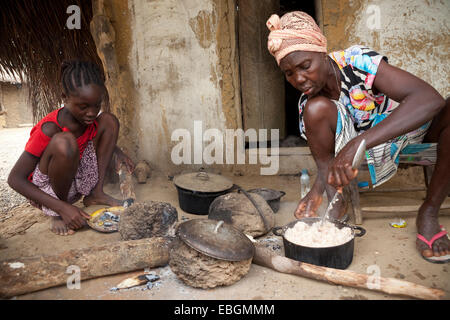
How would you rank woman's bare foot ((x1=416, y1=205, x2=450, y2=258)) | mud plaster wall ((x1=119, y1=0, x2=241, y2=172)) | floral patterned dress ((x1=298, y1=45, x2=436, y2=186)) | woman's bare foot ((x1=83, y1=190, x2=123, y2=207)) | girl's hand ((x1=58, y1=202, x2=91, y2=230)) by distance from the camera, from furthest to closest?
mud plaster wall ((x1=119, y1=0, x2=241, y2=172)) → woman's bare foot ((x1=83, y1=190, x2=123, y2=207)) → girl's hand ((x1=58, y1=202, x2=91, y2=230)) → floral patterned dress ((x1=298, y1=45, x2=436, y2=186)) → woman's bare foot ((x1=416, y1=205, x2=450, y2=258))

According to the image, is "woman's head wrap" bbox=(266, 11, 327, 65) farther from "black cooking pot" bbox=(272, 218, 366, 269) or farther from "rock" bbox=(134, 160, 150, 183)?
"rock" bbox=(134, 160, 150, 183)

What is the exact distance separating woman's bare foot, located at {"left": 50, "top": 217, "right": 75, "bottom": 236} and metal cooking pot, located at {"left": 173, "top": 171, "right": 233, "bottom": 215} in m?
0.91

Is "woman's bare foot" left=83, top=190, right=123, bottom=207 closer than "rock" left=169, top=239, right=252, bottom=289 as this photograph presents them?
No

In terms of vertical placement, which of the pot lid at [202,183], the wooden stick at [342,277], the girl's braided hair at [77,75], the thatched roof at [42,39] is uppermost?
the thatched roof at [42,39]

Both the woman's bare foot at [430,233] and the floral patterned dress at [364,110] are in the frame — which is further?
the floral patterned dress at [364,110]

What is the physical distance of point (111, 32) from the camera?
385 cm

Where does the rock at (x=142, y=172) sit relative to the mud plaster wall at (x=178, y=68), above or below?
below

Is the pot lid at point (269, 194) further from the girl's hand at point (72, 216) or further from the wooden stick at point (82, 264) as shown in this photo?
the girl's hand at point (72, 216)

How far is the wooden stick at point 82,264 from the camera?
1.79m

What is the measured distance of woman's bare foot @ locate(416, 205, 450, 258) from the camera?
198 cm

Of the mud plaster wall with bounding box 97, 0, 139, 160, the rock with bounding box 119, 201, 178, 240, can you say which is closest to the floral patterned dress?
the rock with bounding box 119, 201, 178, 240

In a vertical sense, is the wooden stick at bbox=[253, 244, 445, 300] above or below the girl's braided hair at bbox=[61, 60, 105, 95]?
below

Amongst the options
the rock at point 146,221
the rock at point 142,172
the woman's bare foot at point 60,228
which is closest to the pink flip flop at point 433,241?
the rock at point 146,221

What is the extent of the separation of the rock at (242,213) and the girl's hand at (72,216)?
100cm
